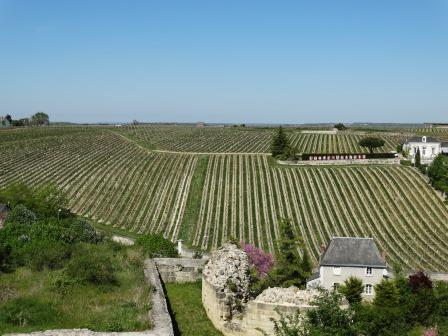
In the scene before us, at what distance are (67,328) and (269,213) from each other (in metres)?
42.0

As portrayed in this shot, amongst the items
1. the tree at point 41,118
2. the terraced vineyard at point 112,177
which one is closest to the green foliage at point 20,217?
the terraced vineyard at point 112,177

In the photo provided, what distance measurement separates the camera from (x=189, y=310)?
17359 millimetres

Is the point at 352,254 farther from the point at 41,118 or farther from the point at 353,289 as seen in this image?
the point at 41,118

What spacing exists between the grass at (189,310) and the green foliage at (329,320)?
15.8ft

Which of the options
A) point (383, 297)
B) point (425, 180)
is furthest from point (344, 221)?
point (383, 297)

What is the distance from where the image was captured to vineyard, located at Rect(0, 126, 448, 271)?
47.6 m

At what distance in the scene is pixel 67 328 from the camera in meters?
11.5

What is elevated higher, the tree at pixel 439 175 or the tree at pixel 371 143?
the tree at pixel 371 143

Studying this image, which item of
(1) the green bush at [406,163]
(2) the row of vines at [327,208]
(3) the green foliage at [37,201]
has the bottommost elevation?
(2) the row of vines at [327,208]

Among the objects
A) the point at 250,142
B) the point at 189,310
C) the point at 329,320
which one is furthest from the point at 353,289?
the point at 250,142

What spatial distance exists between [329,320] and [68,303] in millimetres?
7096

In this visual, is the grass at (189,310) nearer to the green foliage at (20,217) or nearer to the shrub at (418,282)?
the green foliage at (20,217)

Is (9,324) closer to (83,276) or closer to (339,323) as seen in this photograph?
(83,276)

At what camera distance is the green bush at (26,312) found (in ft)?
38.9
